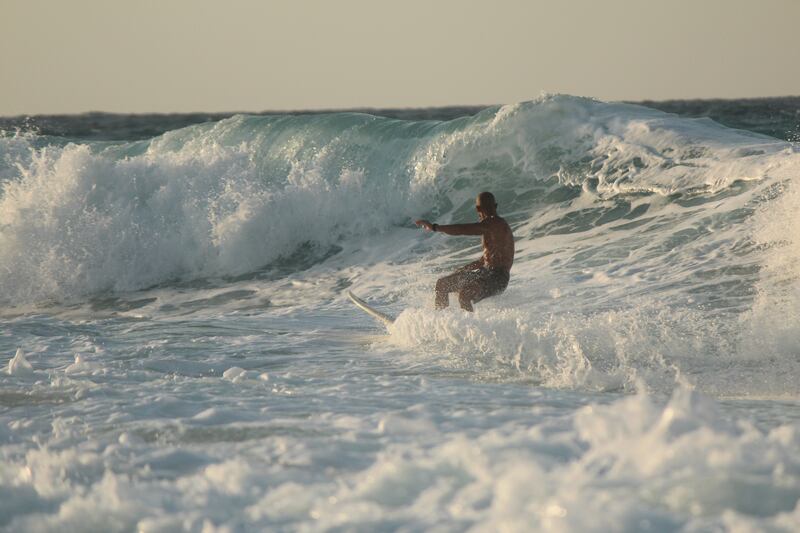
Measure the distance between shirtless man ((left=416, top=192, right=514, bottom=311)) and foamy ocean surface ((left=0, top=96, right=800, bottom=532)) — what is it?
0.32m

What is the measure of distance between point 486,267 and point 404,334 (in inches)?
47.2

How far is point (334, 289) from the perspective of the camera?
473 inches

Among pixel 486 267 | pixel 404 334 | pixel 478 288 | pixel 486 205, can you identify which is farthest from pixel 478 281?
pixel 404 334

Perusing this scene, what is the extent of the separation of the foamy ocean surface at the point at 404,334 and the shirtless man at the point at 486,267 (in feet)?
1.04

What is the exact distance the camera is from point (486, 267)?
27.3 feet

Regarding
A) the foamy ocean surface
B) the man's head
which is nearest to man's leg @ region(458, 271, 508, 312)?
the foamy ocean surface

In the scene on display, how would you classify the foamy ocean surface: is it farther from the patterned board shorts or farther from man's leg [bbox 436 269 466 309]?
man's leg [bbox 436 269 466 309]

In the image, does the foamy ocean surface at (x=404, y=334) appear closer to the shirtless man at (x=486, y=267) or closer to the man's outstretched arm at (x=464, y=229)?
the shirtless man at (x=486, y=267)

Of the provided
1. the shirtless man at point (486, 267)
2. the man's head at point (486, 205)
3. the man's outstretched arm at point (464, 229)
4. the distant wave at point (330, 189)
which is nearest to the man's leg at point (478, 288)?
the shirtless man at point (486, 267)

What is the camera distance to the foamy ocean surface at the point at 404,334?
3475 mm

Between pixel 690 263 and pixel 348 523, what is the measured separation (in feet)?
23.8

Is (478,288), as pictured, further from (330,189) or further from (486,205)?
(330,189)

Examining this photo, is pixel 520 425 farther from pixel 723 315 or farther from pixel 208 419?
pixel 723 315

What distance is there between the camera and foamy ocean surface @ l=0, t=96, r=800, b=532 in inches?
137
